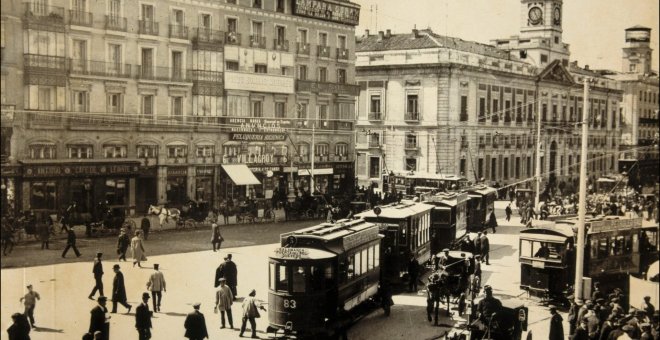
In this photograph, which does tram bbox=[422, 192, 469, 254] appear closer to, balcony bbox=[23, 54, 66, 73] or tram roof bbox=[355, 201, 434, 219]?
tram roof bbox=[355, 201, 434, 219]

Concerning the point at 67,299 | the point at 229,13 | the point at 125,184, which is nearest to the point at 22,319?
the point at 67,299

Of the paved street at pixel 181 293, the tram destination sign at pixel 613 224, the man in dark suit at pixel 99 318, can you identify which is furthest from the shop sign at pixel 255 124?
the man in dark suit at pixel 99 318

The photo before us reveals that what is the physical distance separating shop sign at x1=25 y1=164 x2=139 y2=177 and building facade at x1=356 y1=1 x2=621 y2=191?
73.8ft

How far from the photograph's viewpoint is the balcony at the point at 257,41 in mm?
29975

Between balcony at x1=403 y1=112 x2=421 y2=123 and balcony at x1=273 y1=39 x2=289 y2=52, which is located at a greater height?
balcony at x1=273 y1=39 x2=289 y2=52

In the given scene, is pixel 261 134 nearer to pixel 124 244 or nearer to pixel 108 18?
Result: pixel 108 18

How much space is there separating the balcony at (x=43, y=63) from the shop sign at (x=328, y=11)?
1165 centimetres

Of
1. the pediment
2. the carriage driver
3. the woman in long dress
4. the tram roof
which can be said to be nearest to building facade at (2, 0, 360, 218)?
the woman in long dress

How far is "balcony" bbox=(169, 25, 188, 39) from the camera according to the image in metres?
28.1

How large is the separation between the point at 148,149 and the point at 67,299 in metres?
12.3

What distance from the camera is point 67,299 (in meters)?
16.7

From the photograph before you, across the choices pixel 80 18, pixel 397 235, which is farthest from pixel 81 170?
pixel 397 235

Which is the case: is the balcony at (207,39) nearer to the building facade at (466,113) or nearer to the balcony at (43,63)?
the balcony at (43,63)

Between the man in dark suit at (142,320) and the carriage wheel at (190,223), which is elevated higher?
the carriage wheel at (190,223)
